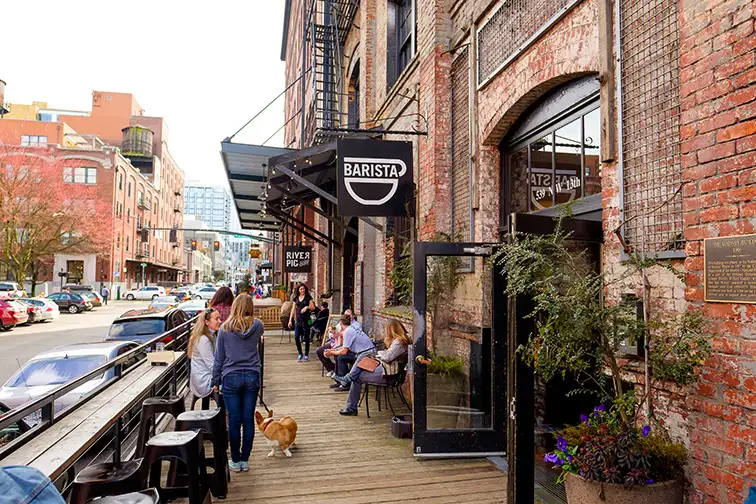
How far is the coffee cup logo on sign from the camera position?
7.76m

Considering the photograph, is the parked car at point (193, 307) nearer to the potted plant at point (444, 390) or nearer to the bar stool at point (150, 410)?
the potted plant at point (444, 390)

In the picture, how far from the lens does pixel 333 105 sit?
1753 centimetres

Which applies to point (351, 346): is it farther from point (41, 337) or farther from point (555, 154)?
point (41, 337)

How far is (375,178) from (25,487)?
257 inches

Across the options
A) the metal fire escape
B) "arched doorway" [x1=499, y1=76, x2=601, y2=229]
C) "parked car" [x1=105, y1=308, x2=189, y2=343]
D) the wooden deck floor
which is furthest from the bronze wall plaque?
the metal fire escape

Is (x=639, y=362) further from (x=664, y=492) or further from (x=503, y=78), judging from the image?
(x=503, y=78)

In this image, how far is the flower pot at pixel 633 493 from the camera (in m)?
3.15

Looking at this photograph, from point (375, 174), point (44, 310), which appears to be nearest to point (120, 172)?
point (44, 310)

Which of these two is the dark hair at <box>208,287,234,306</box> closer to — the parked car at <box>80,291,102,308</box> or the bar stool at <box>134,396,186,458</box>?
the bar stool at <box>134,396,186,458</box>

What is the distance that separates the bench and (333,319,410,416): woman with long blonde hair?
2.66 m

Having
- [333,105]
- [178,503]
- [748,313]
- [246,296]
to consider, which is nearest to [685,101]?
[748,313]

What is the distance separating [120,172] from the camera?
183 ft

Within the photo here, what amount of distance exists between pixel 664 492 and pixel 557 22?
Answer: 167 inches

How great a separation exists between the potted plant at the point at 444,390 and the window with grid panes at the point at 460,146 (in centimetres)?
181
